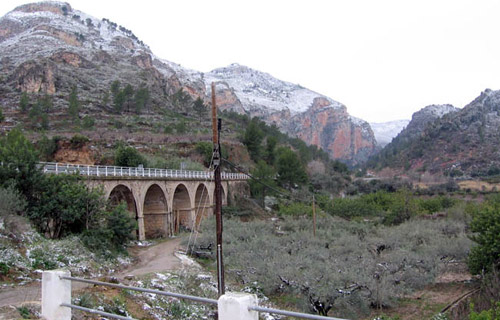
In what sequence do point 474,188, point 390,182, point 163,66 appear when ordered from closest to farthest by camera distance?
1. point 474,188
2. point 390,182
3. point 163,66

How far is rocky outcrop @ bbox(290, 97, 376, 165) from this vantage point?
16938 centimetres

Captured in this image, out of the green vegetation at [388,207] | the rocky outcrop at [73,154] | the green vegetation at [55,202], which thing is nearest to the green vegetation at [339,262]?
the green vegetation at [388,207]

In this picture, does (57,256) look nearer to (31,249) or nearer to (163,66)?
(31,249)

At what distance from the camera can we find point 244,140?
57.3 m

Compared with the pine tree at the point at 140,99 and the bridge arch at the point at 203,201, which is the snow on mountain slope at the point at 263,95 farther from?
the bridge arch at the point at 203,201

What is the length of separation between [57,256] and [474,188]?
192 ft

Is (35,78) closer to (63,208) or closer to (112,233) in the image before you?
(112,233)

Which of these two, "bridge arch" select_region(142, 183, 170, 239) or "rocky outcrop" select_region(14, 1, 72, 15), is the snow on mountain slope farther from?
"bridge arch" select_region(142, 183, 170, 239)

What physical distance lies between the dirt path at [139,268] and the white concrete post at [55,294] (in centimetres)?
216

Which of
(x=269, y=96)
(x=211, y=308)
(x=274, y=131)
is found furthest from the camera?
(x=269, y=96)

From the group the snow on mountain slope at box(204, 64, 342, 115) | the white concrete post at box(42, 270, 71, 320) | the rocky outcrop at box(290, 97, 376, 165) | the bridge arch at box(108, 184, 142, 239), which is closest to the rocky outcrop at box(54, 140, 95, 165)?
the bridge arch at box(108, 184, 142, 239)

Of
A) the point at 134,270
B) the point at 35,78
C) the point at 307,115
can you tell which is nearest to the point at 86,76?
the point at 35,78

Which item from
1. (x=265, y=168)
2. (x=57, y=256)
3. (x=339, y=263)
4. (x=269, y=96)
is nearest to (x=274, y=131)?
(x=265, y=168)

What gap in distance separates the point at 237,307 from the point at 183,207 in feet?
99.3
